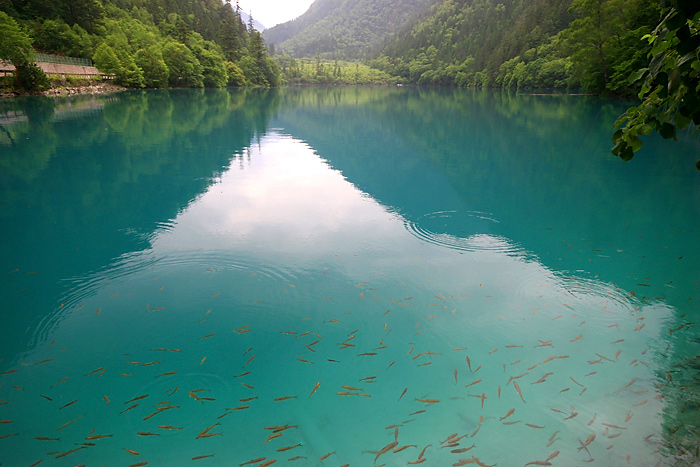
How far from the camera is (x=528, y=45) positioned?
83.7 meters

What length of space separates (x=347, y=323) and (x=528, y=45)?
320 feet

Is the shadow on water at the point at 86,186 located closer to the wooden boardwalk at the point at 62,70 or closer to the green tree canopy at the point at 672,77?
the green tree canopy at the point at 672,77

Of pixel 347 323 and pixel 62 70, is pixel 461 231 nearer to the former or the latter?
pixel 347 323

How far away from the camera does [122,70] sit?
192ft

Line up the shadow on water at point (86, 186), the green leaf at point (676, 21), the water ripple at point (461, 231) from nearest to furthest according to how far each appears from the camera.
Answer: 1. the green leaf at point (676, 21)
2. the shadow on water at point (86, 186)
3. the water ripple at point (461, 231)

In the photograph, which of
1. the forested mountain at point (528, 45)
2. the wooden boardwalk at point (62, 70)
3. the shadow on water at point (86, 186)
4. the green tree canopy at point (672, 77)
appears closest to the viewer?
the green tree canopy at point (672, 77)

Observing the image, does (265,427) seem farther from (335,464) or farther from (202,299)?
(202,299)

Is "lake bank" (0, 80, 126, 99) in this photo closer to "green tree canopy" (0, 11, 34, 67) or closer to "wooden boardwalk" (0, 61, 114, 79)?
"wooden boardwalk" (0, 61, 114, 79)

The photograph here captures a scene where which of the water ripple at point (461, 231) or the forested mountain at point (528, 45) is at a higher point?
the forested mountain at point (528, 45)

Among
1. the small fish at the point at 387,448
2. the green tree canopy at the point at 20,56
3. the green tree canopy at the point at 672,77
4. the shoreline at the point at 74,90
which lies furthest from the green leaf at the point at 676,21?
the green tree canopy at the point at 20,56

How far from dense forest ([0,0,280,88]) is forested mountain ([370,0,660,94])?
57.7m

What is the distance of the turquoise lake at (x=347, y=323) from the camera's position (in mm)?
3551

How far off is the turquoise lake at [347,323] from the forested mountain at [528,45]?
10.9 ft

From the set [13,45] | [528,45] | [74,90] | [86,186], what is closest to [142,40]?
[74,90]
